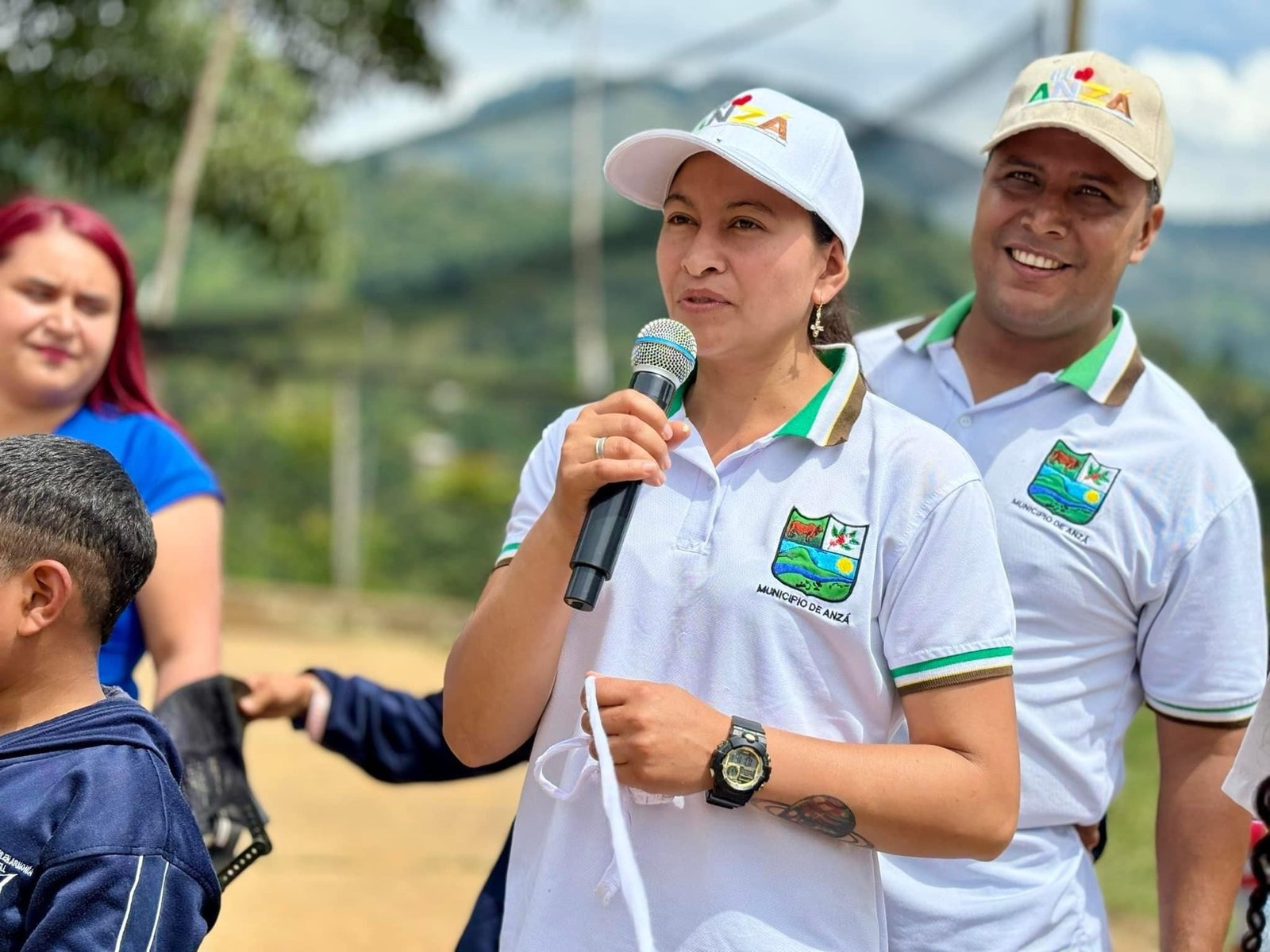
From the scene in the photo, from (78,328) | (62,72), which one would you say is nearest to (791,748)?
(78,328)

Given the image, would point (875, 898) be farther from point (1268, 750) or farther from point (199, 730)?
point (199, 730)

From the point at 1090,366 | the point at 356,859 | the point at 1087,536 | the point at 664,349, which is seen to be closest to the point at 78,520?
the point at 664,349

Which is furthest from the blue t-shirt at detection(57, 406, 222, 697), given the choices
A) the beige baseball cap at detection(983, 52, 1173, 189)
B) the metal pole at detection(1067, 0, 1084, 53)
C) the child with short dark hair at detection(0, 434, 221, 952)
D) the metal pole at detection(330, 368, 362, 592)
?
the metal pole at detection(330, 368, 362, 592)

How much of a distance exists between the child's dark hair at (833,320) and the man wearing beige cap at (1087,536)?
41 cm

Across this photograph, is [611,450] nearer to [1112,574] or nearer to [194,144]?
[1112,574]

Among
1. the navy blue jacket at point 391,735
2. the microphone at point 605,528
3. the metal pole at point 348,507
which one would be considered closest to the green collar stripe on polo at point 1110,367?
the microphone at point 605,528

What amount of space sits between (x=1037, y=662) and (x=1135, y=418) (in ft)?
1.48

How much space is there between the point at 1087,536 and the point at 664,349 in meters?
0.86

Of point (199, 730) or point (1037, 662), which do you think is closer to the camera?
point (1037, 662)

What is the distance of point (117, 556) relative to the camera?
6.56ft

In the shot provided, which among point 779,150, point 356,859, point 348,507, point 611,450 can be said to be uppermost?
point 779,150

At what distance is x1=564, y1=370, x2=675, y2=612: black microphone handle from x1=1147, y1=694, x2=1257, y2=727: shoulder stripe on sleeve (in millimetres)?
1149

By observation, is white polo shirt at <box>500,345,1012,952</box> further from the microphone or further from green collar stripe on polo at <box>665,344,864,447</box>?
the microphone

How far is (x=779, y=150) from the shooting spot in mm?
2014
